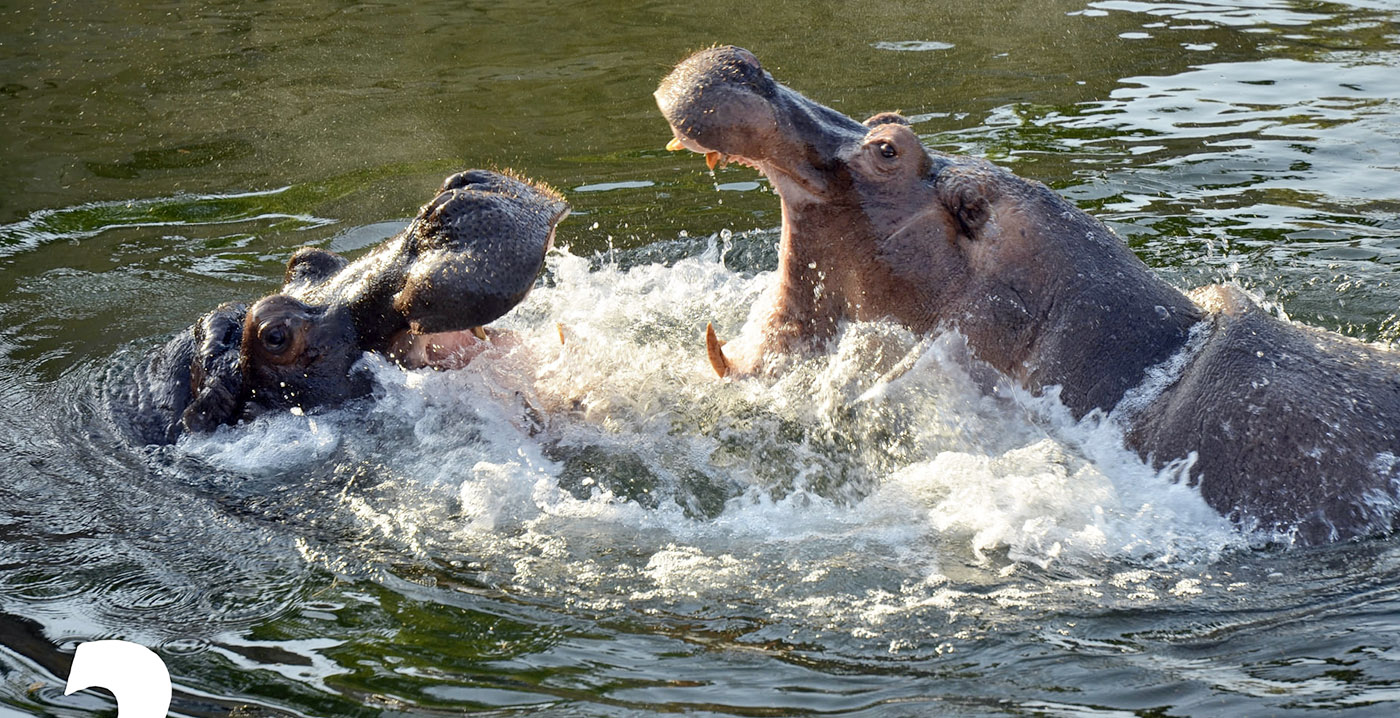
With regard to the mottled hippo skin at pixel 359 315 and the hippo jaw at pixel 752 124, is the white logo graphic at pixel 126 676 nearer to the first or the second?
the mottled hippo skin at pixel 359 315

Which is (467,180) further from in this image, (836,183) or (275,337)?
(836,183)

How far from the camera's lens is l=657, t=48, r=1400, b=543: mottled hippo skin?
4148 millimetres

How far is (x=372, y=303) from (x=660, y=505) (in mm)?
1156

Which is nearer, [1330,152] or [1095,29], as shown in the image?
[1330,152]

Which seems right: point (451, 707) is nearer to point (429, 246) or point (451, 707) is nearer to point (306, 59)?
point (429, 246)

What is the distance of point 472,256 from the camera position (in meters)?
4.41

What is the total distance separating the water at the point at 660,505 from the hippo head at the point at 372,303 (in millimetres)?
121

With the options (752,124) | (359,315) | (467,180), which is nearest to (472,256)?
(467,180)

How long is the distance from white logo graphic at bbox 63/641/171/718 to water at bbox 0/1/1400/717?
5 centimetres

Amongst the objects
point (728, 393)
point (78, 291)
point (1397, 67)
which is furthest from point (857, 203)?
point (1397, 67)

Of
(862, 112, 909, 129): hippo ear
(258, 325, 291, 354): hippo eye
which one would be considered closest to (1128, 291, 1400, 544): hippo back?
(862, 112, 909, 129): hippo ear

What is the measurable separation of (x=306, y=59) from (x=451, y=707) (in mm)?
9678

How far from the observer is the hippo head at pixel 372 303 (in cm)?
442

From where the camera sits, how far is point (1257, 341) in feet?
14.3
